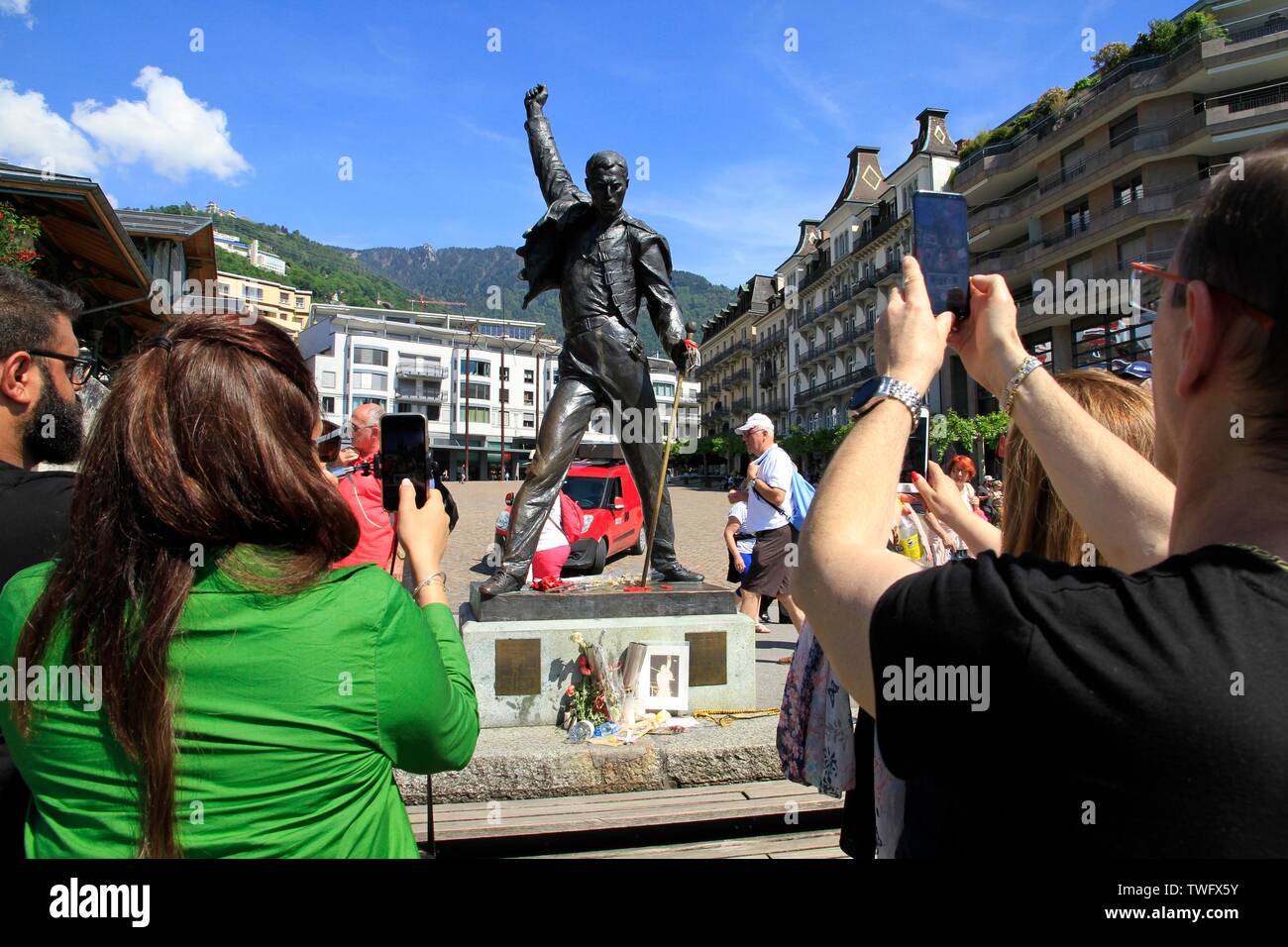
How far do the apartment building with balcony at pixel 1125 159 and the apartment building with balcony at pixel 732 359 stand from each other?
3588 centimetres

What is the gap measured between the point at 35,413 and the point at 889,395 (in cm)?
217

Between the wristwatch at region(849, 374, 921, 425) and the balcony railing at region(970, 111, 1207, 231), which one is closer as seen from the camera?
the wristwatch at region(849, 374, 921, 425)

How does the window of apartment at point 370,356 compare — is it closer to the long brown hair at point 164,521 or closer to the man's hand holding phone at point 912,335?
the long brown hair at point 164,521

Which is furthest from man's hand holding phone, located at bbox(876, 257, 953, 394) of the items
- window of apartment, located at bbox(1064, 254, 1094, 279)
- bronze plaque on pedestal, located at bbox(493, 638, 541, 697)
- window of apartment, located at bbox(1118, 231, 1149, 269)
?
window of apartment, located at bbox(1064, 254, 1094, 279)

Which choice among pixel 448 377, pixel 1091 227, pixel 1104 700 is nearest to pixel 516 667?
pixel 1104 700

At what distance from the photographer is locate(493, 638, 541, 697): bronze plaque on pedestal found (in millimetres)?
4434

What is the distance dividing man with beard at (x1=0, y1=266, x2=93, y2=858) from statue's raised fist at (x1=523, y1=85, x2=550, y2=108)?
419 centimetres

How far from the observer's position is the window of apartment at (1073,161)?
32969mm

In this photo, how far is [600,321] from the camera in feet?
17.2

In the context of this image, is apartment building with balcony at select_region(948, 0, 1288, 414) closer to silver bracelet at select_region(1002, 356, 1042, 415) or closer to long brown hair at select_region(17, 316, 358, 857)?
silver bracelet at select_region(1002, 356, 1042, 415)

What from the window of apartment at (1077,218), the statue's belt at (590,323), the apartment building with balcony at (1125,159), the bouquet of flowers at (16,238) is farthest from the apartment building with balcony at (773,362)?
the statue's belt at (590,323)
